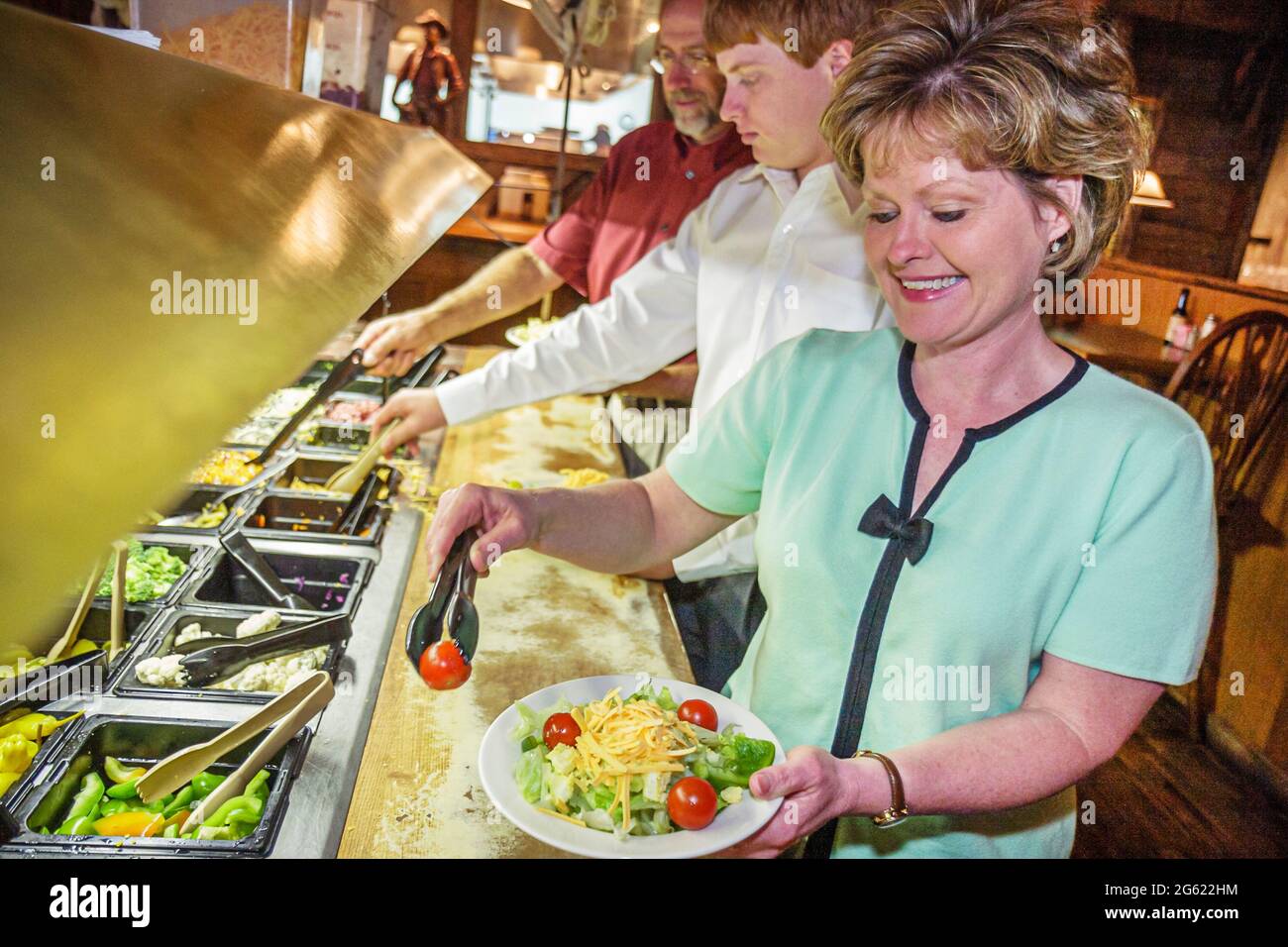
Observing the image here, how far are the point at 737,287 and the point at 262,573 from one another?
41.7 inches

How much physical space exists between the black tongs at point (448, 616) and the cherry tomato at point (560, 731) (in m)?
0.13

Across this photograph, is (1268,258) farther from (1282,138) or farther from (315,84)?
(315,84)

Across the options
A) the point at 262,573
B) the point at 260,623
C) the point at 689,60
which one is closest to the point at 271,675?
the point at 260,623

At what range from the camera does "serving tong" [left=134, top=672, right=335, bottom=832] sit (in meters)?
1.17

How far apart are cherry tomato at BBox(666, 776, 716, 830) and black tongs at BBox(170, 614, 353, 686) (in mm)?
719

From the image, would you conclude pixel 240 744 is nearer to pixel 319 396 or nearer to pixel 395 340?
pixel 319 396

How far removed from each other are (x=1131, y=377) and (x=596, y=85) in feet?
8.25

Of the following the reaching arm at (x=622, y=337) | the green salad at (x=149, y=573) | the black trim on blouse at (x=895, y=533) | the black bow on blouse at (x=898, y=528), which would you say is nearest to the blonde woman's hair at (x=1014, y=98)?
the black trim on blouse at (x=895, y=533)

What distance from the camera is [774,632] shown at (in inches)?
53.6

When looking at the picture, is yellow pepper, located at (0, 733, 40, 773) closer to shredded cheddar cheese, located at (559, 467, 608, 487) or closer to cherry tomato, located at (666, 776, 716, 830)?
cherry tomato, located at (666, 776, 716, 830)

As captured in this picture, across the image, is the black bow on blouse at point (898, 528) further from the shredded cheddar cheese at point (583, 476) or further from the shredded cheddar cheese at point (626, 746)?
the shredded cheddar cheese at point (583, 476)

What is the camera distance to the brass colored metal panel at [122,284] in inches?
12.0

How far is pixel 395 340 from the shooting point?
2309 mm
